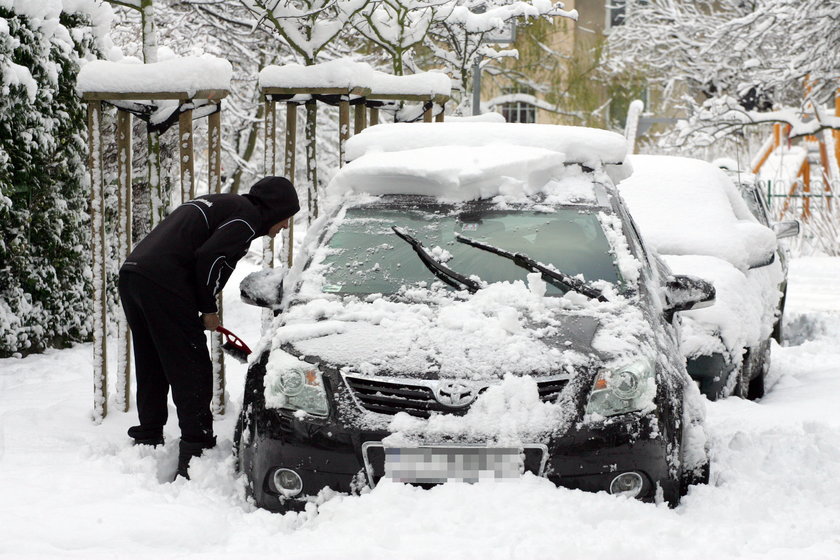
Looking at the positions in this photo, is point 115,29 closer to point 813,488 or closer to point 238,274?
point 238,274

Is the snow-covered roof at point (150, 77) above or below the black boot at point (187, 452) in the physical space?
above

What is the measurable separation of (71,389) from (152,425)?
1735mm

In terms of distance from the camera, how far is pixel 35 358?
783cm

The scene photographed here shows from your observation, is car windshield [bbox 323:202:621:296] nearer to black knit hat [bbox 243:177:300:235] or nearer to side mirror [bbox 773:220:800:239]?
black knit hat [bbox 243:177:300:235]

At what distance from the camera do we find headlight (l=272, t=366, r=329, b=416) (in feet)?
13.6

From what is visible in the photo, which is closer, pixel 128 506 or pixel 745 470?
pixel 128 506

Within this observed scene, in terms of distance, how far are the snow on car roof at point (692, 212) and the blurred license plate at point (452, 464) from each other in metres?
3.91

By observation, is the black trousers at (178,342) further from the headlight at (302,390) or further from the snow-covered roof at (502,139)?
the snow-covered roof at (502,139)

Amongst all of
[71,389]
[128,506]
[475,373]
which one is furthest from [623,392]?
[71,389]

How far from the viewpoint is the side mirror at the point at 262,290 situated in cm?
496

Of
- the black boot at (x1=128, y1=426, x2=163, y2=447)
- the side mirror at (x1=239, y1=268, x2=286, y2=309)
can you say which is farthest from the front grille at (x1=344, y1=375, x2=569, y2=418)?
the black boot at (x1=128, y1=426, x2=163, y2=447)

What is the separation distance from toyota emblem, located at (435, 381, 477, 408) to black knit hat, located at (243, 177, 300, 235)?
61.1 inches

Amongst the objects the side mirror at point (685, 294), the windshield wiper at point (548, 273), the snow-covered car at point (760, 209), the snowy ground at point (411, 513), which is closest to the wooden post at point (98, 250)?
the snowy ground at point (411, 513)

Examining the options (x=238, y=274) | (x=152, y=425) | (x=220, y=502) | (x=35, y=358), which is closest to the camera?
(x=220, y=502)
